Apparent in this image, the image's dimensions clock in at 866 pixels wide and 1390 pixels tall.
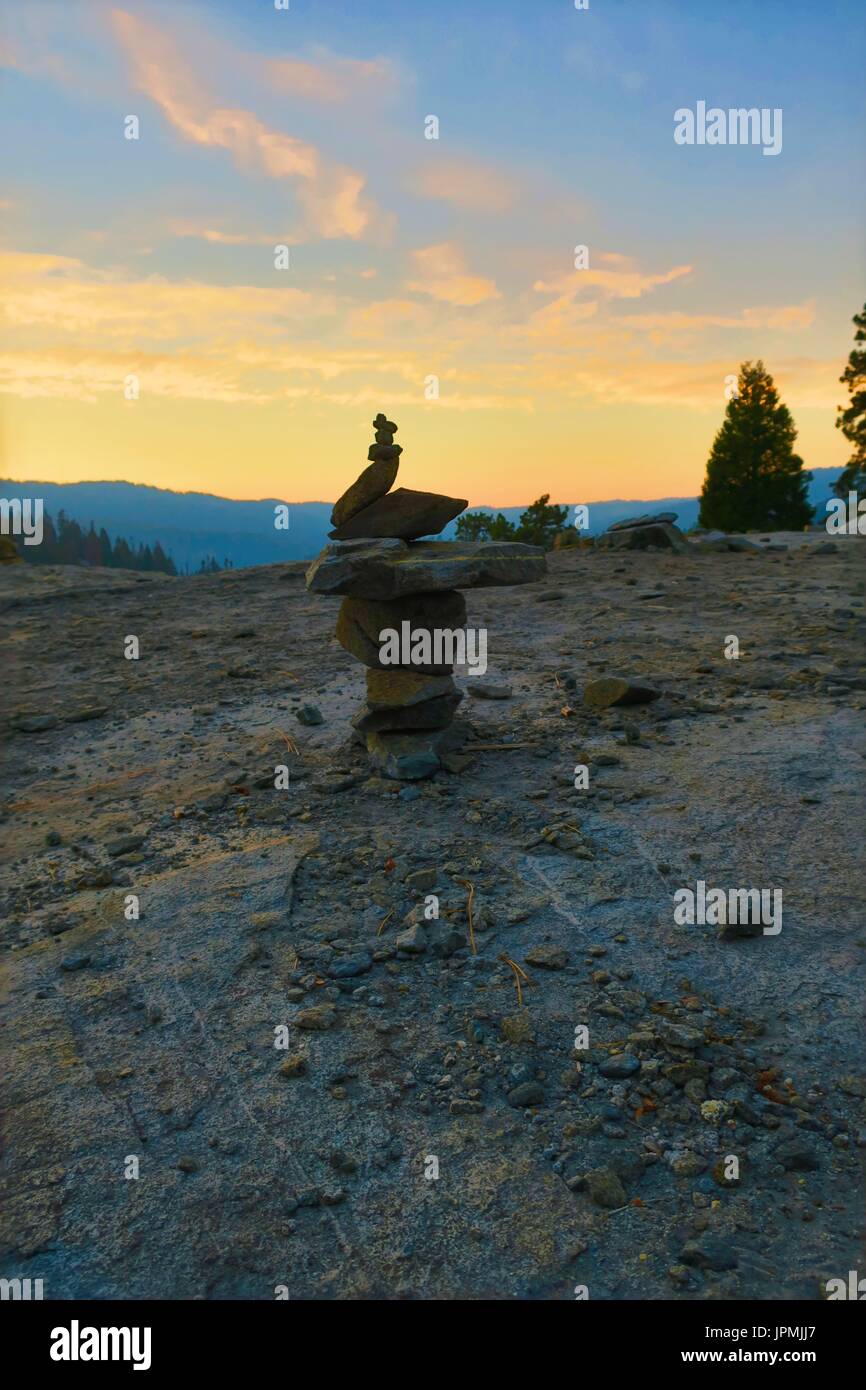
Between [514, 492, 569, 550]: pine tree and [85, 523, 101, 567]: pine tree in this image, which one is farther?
[85, 523, 101, 567]: pine tree

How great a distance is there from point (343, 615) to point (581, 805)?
270 cm

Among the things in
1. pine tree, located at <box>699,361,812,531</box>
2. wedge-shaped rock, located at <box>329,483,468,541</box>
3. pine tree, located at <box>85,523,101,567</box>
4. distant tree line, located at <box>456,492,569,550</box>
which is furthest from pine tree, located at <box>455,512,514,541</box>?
pine tree, located at <box>85,523,101,567</box>

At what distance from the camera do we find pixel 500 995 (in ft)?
16.0

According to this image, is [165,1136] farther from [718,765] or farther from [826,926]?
[718,765]

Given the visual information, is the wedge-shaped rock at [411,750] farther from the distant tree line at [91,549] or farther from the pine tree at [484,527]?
the distant tree line at [91,549]

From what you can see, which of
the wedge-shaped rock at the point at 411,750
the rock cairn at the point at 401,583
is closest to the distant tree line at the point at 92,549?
the rock cairn at the point at 401,583

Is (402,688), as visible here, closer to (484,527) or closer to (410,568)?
(410,568)

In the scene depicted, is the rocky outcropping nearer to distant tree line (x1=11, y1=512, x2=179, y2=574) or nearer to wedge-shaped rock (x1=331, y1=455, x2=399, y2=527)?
wedge-shaped rock (x1=331, y1=455, x2=399, y2=527)

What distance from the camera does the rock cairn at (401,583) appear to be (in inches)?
285

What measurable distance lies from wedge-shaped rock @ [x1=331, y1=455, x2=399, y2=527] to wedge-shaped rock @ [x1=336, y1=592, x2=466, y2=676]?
2.58 feet

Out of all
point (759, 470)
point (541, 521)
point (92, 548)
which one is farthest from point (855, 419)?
point (92, 548)

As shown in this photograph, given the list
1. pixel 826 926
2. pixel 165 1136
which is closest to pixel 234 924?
pixel 165 1136

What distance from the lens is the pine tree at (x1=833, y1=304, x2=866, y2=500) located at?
147ft

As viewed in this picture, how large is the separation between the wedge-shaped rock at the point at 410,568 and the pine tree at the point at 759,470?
39684 mm
